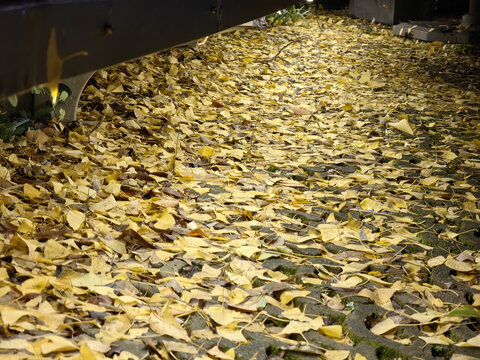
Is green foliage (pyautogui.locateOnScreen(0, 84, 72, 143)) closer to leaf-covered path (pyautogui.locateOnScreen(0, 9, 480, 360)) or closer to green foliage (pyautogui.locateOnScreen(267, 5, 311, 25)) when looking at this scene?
leaf-covered path (pyautogui.locateOnScreen(0, 9, 480, 360))

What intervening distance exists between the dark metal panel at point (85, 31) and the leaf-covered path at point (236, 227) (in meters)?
1.01

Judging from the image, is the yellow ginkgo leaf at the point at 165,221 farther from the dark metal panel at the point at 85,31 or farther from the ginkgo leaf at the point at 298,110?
the ginkgo leaf at the point at 298,110

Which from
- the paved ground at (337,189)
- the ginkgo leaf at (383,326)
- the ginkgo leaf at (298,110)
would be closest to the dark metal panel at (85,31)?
the paved ground at (337,189)

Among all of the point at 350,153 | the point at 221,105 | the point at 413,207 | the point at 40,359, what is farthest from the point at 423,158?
the point at 40,359

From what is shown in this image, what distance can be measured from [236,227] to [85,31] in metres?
2.09

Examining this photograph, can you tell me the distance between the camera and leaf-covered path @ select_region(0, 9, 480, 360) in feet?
7.31

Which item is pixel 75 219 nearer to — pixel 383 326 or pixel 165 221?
pixel 165 221

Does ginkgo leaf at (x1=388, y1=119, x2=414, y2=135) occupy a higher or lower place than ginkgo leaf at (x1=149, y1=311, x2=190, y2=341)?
higher

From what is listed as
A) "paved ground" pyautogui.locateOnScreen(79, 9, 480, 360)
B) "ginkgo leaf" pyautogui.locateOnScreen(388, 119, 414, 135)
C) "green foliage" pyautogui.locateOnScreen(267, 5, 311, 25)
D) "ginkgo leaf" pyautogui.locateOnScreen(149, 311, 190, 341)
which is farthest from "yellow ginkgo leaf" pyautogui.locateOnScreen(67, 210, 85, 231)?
"green foliage" pyautogui.locateOnScreen(267, 5, 311, 25)

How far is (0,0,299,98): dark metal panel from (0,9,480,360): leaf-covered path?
1.01 m

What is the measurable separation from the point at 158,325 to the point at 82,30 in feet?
4.20

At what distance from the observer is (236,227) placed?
3.19 metres

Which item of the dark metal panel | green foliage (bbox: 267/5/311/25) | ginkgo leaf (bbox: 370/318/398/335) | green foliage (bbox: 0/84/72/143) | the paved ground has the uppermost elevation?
the dark metal panel

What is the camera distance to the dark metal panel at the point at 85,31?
1.01 metres
